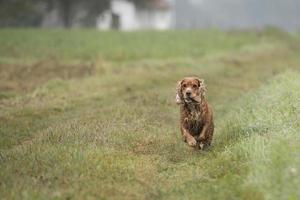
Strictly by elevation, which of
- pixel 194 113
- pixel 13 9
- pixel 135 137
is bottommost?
pixel 135 137

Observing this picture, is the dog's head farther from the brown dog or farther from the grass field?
the grass field

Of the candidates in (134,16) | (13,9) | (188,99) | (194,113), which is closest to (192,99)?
(188,99)

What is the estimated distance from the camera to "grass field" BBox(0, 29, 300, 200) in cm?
901

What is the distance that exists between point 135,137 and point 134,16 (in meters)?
66.4

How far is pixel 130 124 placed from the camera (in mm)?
13797

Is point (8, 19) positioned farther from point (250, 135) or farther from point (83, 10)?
point (250, 135)

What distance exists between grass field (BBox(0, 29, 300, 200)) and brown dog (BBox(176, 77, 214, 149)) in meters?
0.28

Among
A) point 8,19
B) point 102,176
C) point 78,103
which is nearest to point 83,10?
point 8,19

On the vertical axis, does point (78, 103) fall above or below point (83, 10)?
below

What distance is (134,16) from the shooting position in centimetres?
7812

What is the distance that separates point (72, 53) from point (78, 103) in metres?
16.2

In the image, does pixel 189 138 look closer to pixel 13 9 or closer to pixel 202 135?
pixel 202 135

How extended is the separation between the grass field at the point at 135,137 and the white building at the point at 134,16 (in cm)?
4336

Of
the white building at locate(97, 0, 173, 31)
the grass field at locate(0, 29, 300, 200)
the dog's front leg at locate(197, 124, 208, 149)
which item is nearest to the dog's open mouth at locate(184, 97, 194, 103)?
the dog's front leg at locate(197, 124, 208, 149)
